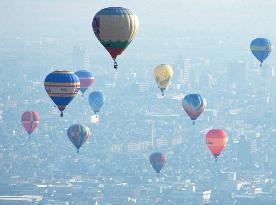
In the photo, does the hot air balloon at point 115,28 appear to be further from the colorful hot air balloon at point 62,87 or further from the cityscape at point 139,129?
the cityscape at point 139,129

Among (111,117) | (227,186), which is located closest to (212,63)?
(111,117)

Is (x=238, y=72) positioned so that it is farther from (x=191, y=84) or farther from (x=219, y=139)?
(x=219, y=139)

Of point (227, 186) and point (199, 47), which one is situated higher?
point (199, 47)

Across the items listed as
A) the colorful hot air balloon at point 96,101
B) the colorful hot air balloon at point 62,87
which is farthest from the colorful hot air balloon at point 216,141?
the colorful hot air balloon at point 62,87

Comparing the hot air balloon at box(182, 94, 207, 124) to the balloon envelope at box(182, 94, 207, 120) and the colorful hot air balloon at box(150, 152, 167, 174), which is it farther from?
the colorful hot air balloon at box(150, 152, 167, 174)

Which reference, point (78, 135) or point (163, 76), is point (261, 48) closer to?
point (163, 76)

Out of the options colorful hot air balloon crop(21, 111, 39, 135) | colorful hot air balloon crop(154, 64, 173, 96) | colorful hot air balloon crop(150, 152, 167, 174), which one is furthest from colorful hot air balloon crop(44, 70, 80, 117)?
colorful hot air balloon crop(21, 111, 39, 135)

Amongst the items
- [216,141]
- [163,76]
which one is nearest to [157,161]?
[163,76]
